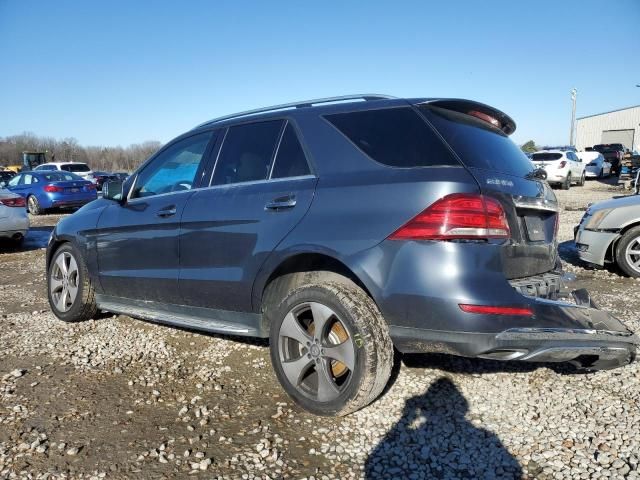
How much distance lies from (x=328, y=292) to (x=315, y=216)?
0.44 meters

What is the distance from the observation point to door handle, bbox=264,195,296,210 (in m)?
2.94

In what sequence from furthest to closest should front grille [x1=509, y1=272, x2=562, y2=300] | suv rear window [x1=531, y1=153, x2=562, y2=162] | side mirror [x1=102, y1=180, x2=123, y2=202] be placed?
suv rear window [x1=531, y1=153, x2=562, y2=162]
side mirror [x1=102, y1=180, x2=123, y2=202]
front grille [x1=509, y1=272, x2=562, y2=300]

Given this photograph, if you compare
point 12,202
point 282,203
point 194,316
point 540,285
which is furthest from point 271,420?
point 12,202

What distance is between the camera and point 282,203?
2.97m

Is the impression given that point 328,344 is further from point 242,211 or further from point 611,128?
point 611,128

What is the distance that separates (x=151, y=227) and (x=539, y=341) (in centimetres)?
279

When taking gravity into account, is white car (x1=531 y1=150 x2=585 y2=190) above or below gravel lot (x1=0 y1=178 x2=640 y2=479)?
above

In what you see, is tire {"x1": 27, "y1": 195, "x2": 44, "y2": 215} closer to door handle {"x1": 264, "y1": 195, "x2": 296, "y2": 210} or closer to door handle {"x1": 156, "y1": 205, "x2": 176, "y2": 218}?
door handle {"x1": 156, "y1": 205, "x2": 176, "y2": 218}

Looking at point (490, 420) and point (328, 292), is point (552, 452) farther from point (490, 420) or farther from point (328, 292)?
point (328, 292)

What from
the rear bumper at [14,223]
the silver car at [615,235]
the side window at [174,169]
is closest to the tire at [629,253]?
the silver car at [615,235]

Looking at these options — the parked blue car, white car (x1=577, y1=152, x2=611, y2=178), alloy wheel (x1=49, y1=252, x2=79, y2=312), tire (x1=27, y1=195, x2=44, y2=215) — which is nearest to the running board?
alloy wheel (x1=49, y1=252, x2=79, y2=312)

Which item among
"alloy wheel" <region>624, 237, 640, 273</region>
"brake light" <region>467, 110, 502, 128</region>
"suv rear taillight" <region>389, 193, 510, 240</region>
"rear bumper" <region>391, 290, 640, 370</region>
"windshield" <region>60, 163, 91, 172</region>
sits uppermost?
"windshield" <region>60, 163, 91, 172</region>

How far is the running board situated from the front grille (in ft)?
5.16

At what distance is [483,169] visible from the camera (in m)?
2.64
